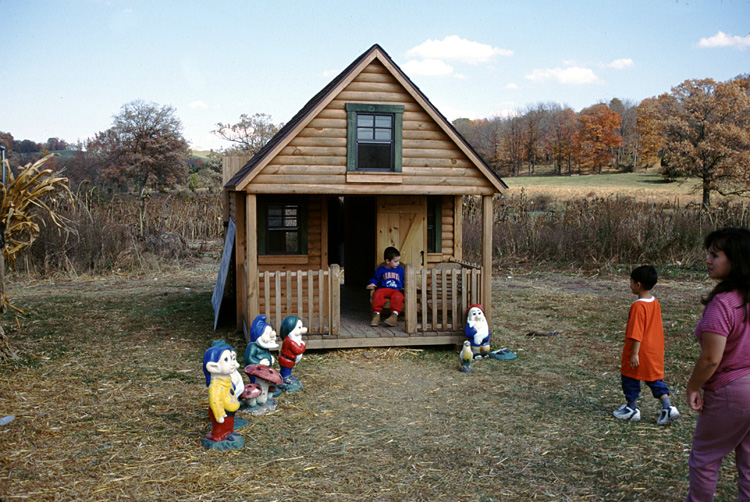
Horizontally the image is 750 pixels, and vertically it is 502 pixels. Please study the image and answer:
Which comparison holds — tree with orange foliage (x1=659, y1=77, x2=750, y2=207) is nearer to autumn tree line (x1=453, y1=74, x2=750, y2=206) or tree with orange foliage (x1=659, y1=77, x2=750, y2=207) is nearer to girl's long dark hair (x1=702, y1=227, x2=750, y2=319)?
autumn tree line (x1=453, y1=74, x2=750, y2=206)

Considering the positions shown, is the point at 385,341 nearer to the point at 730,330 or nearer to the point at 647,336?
the point at 647,336

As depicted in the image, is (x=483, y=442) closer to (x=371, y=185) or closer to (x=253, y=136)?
(x=371, y=185)

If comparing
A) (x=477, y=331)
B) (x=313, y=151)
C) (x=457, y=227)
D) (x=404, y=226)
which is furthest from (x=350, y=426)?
(x=457, y=227)

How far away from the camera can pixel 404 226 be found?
463 inches

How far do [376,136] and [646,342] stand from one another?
17.9 feet

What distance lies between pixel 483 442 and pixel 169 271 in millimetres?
16647

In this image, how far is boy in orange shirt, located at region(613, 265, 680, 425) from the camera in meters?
6.32

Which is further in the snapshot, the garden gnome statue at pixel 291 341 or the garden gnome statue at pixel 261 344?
the garden gnome statue at pixel 291 341

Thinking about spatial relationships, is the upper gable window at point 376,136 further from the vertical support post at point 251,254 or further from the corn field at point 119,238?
the corn field at point 119,238

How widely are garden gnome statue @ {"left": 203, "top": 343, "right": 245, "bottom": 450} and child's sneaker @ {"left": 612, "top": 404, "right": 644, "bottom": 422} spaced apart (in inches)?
163

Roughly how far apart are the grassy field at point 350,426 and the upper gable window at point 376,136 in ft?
10.3

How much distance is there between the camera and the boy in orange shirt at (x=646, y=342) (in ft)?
20.7

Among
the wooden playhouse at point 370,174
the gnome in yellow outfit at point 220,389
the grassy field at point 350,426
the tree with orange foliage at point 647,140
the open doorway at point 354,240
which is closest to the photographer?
the grassy field at point 350,426

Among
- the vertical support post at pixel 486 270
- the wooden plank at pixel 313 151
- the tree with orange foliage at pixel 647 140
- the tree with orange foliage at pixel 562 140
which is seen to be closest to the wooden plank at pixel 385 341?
the vertical support post at pixel 486 270
